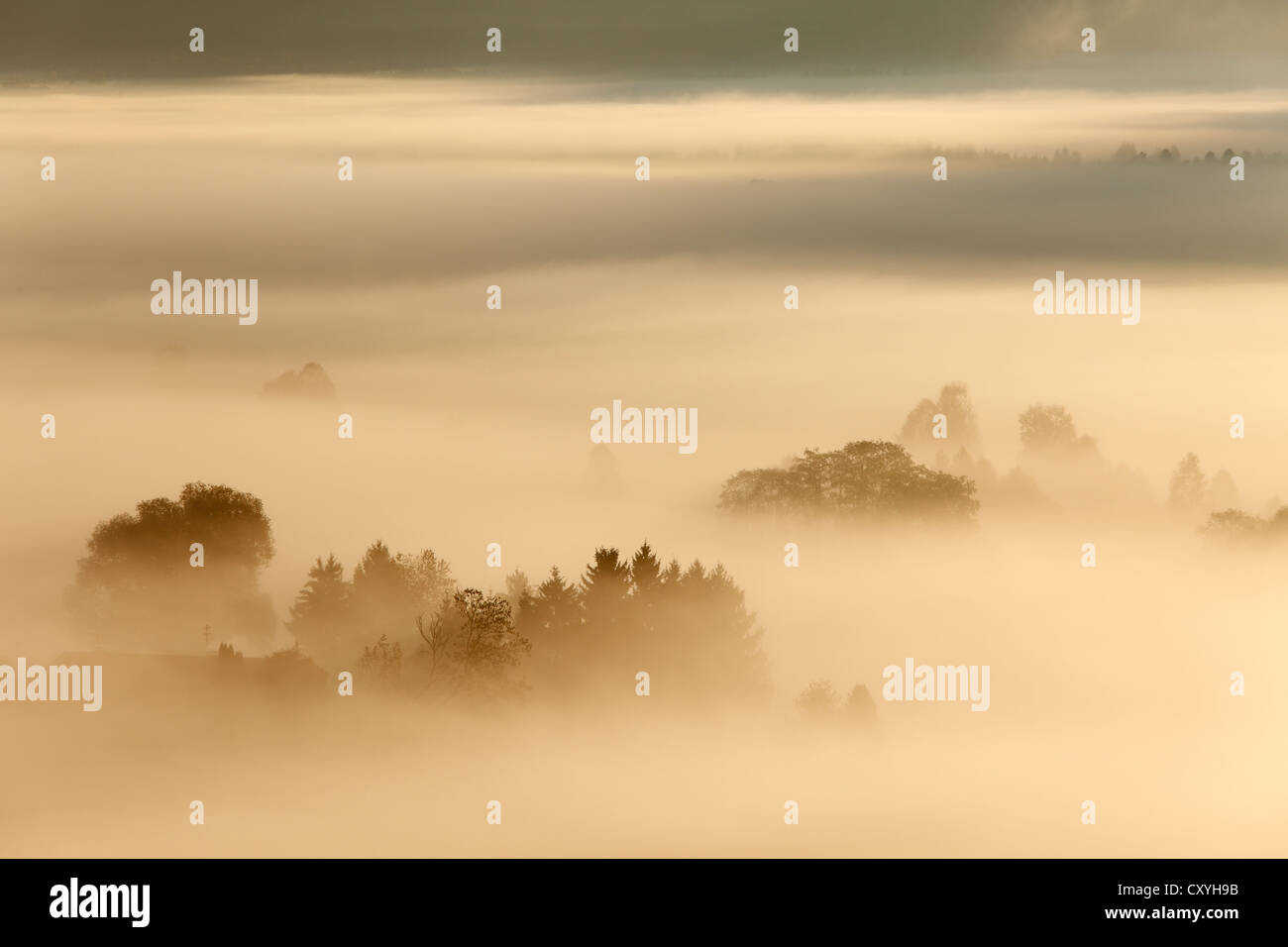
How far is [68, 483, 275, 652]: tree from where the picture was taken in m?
24.4

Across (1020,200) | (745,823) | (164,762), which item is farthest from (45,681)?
(1020,200)

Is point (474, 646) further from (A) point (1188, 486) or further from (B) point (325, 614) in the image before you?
(A) point (1188, 486)

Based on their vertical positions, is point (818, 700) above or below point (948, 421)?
below

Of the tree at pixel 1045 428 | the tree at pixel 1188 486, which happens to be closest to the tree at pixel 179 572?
the tree at pixel 1045 428

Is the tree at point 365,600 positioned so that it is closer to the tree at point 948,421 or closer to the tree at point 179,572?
the tree at point 179,572

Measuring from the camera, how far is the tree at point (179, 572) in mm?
24359

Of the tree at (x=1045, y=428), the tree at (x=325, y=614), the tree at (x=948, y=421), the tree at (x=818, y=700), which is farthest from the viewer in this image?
the tree at (x=1045, y=428)

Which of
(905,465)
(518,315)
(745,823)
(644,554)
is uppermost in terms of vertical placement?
(518,315)

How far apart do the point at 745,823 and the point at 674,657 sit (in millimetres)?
3728

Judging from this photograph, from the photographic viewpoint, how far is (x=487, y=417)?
25953 millimetres

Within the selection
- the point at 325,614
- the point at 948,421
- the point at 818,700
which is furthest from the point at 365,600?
the point at 948,421

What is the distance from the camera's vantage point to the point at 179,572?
79.1 ft

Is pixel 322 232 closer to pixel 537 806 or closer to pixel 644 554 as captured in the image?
pixel 644 554

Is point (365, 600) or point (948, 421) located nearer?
point (365, 600)
